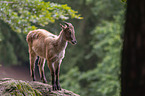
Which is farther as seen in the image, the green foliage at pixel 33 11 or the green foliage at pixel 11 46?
the green foliage at pixel 11 46

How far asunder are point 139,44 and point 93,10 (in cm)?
1750

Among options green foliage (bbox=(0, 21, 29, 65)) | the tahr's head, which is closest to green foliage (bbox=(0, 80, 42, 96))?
the tahr's head

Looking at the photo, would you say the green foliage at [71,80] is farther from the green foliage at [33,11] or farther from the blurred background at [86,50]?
the green foliage at [33,11]

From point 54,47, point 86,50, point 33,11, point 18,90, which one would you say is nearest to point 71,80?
point 86,50

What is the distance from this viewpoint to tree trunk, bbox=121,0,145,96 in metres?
2.10

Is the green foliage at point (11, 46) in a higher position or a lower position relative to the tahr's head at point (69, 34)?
lower

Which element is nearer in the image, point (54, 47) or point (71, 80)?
point (54, 47)

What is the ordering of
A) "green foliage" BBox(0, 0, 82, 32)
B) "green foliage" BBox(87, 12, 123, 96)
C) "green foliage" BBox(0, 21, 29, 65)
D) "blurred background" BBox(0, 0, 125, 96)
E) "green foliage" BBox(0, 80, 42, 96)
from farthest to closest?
1. "green foliage" BBox(87, 12, 123, 96)
2. "blurred background" BBox(0, 0, 125, 96)
3. "green foliage" BBox(0, 21, 29, 65)
4. "green foliage" BBox(0, 0, 82, 32)
5. "green foliage" BBox(0, 80, 42, 96)

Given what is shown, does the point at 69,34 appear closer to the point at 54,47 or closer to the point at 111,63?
the point at 54,47

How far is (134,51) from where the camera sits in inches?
85.0

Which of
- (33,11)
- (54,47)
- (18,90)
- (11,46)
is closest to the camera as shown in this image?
(18,90)

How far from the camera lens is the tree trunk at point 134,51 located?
210cm

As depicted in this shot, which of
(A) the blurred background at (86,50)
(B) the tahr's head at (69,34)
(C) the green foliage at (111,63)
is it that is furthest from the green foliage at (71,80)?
(B) the tahr's head at (69,34)

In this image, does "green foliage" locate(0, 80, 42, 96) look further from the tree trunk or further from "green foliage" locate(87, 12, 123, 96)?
"green foliage" locate(87, 12, 123, 96)
